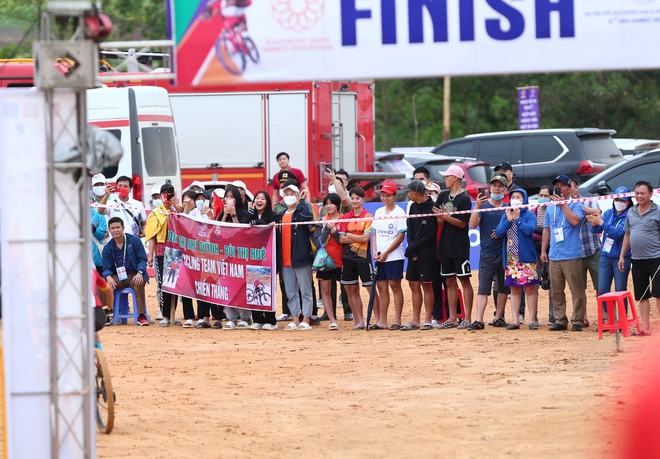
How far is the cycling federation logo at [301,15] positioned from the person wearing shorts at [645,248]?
6.77 metres

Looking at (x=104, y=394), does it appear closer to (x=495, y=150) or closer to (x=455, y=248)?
(x=455, y=248)

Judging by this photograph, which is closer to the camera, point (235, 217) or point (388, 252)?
point (388, 252)

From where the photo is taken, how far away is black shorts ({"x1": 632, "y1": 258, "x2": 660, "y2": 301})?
42.7 ft

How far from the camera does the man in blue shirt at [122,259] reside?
15.6 metres

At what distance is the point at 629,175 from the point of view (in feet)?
61.9

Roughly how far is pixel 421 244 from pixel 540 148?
12.3m

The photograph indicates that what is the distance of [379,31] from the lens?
765 centimetres

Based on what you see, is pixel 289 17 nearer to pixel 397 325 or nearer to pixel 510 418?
pixel 510 418

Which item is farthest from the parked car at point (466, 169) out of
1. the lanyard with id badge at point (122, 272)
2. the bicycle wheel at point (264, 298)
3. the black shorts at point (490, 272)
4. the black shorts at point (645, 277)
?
the black shorts at point (645, 277)

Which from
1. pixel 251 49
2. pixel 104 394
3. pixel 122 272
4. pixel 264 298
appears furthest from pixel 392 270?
pixel 251 49

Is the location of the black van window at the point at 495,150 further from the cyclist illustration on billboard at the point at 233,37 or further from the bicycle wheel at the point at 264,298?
the cyclist illustration on billboard at the point at 233,37

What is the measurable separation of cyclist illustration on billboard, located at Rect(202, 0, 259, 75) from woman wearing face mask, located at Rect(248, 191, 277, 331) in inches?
295

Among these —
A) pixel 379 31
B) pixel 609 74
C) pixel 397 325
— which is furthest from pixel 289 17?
pixel 609 74

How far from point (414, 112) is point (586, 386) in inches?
1332
